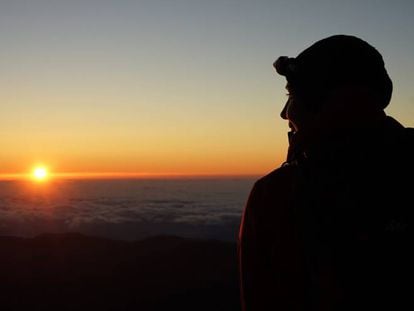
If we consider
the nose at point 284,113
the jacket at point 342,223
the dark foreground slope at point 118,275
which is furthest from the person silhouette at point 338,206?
the dark foreground slope at point 118,275

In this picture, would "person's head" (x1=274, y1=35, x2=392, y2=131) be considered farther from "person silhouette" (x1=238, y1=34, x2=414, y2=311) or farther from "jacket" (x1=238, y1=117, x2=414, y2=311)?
"jacket" (x1=238, y1=117, x2=414, y2=311)

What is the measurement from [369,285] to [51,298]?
812 inches

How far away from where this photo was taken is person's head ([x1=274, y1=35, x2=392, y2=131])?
6.49 feet

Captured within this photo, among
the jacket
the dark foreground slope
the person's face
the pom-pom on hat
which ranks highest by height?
the pom-pom on hat

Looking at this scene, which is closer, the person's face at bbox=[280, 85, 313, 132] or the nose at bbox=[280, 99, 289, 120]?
the person's face at bbox=[280, 85, 313, 132]

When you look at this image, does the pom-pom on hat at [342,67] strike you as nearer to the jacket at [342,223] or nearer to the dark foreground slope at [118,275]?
the jacket at [342,223]

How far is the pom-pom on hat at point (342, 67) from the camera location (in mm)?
2025

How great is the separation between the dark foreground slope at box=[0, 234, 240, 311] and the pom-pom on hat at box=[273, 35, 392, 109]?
1840 cm

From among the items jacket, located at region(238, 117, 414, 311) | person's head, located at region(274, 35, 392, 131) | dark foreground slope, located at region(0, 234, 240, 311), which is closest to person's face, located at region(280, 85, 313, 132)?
person's head, located at region(274, 35, 392, 131)

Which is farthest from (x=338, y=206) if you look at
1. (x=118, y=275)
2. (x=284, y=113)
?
(x=118, y=275)

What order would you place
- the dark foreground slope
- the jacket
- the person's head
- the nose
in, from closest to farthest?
the jacket
the person's head
the nose
the dark foreground slope

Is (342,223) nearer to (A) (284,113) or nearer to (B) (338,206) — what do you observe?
(B) (338,206)

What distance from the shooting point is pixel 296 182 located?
6.03ft

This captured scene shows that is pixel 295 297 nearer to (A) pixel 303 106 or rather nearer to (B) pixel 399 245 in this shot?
(B) pixel 399 245
